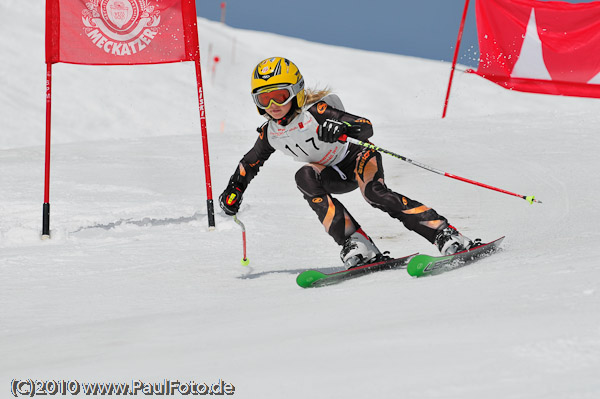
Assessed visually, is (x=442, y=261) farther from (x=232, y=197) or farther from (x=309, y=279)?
(x=232, y=197)

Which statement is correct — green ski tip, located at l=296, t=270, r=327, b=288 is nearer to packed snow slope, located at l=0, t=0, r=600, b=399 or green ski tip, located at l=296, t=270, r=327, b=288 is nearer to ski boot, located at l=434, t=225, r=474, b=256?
packed snow slope, located at l=0, t=0, r=600, b=399

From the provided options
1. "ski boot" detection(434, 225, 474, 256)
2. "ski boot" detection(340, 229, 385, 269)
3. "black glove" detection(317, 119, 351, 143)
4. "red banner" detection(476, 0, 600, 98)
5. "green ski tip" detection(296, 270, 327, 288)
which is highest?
"red banner" detection(476, 0, 600, 98)

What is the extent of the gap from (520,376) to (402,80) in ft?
106

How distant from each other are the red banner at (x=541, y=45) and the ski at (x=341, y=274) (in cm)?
872

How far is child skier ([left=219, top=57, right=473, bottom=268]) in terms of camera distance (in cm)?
439

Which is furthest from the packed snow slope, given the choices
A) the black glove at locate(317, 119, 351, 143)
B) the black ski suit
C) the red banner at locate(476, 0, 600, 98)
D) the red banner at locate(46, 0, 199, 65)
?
the red banner at locate(46, 0, 199, 65)

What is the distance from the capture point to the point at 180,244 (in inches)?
245

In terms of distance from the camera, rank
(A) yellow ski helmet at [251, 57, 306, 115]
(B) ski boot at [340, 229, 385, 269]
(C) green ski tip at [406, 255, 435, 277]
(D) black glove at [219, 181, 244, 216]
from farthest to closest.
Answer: (D) black glove at [219, 181, 244, 216] < (B) ski boot at [340, 229, 385, 269] < (A) yellow ski helmet at [251, 57, 306, 115] < (C) green ski tip at [406, 255, 435, 277]

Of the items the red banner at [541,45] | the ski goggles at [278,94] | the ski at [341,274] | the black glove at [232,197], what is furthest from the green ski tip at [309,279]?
the red banner at [541,45]

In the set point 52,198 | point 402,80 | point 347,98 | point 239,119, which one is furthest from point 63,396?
point 402,80

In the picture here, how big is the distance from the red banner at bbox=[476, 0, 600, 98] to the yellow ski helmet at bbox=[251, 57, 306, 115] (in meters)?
8.77

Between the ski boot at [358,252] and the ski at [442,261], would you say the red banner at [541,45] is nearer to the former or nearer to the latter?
the ski boot at [358,252]

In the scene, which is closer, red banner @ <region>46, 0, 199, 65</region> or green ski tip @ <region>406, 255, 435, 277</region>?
green ski tip @ <region>406, 255, 435, 277</region>

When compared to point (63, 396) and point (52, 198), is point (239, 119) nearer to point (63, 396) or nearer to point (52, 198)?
point (52, 198)
